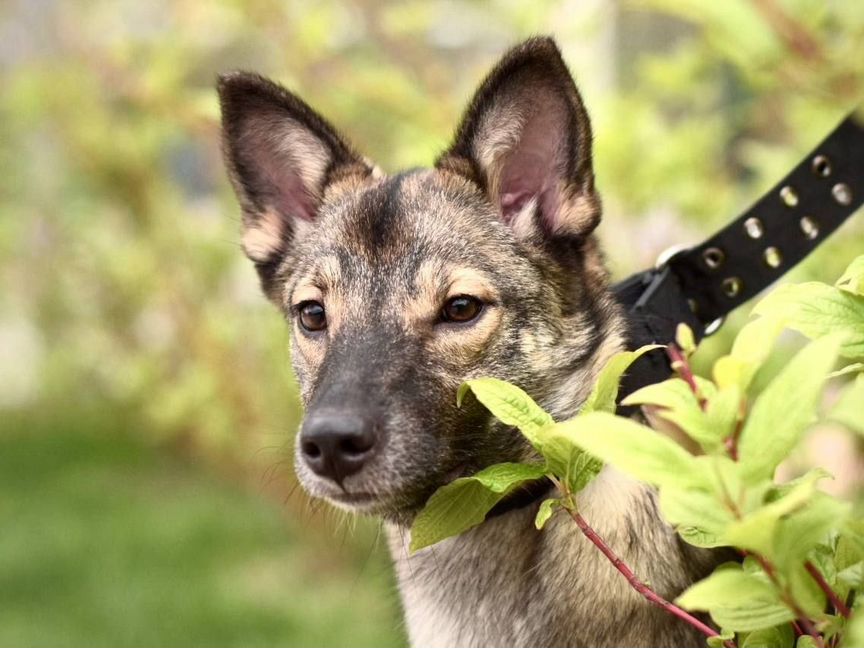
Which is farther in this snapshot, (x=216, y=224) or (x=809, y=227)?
(x=216, y=224)

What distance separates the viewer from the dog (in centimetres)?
205

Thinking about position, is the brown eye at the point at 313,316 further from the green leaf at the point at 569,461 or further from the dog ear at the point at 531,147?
the green leaf at the point at 569,461

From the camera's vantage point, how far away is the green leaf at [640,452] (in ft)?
3.71

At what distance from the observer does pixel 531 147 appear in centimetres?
248

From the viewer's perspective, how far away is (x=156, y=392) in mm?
8102

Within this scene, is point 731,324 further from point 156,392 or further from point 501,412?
point 156,392

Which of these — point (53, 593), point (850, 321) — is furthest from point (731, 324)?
point (53, 593)

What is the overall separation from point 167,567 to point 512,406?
221 inches

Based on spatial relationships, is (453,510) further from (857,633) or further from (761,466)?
(857,633)

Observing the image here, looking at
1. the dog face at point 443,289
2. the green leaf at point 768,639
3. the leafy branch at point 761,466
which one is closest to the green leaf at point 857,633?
the leafy branch at point 761,466

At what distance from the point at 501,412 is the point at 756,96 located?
341cm

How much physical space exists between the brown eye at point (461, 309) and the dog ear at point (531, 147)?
0.90ft

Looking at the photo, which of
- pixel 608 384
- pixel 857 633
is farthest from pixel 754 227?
pixel 857 633

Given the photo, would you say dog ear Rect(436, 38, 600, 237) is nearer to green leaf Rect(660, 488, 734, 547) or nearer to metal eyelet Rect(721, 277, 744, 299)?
metal eyelet Rect(721, 277, 744, 299)
